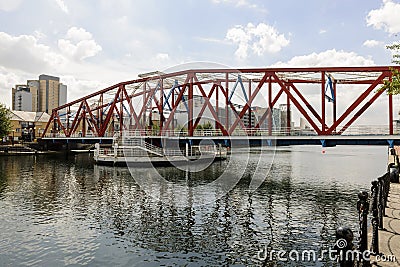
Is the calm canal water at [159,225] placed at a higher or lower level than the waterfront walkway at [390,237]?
lower

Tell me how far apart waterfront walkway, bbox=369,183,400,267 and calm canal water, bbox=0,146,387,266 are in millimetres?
2942

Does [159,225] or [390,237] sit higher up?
[390,237]

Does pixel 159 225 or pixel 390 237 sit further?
pixel 159 225

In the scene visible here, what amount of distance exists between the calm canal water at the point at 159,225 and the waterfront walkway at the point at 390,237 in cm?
294

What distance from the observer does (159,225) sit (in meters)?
19.1

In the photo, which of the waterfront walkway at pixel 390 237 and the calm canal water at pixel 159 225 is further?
the calm canal water at pixel 159 225

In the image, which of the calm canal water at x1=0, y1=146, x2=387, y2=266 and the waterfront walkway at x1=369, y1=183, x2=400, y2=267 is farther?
the calm canal water at x1=0, y1=146, x2=387, y2=266

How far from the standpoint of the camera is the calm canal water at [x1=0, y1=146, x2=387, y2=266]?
14523 millimetres

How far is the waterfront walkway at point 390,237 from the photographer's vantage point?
877cm

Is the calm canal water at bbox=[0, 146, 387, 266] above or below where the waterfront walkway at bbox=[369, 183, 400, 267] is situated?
below

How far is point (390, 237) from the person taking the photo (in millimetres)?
11039

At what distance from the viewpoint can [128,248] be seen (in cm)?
1548

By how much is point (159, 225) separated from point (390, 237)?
1213 cm

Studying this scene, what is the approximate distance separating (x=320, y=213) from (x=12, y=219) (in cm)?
2006
